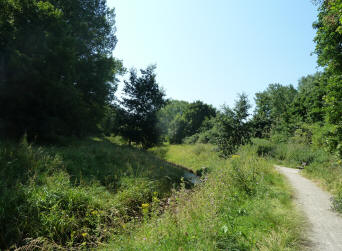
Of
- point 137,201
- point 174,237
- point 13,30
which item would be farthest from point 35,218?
point 13,30

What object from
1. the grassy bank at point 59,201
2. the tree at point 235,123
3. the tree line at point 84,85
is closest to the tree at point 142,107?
the tree line at point 84,85

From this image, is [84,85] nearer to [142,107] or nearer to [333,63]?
[142,107]

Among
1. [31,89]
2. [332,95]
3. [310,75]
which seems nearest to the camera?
[332,95]

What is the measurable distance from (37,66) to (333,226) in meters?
15.0

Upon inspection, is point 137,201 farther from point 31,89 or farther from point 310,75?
point 310,75

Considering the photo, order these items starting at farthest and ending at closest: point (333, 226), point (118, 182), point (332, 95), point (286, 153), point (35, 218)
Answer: point (286, 153) → point (118, 182) → point (332, 95) → point (35, 218) → point (333, 226)

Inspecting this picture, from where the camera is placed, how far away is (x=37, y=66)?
450 inches

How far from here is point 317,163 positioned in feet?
28.9

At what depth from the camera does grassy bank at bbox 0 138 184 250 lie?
4.25 meters

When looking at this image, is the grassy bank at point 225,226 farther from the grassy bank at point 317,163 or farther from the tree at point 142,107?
the tree at point 142,107

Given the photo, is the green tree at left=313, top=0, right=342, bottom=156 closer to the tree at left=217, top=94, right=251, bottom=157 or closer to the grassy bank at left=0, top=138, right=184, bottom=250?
the grassy bank at left=0, top=138, right=184, bottom=250

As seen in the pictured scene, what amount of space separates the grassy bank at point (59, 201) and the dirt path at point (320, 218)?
3410mm

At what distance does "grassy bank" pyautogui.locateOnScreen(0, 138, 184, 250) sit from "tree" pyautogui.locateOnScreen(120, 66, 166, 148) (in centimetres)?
1158

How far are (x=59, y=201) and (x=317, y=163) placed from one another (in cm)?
1094
